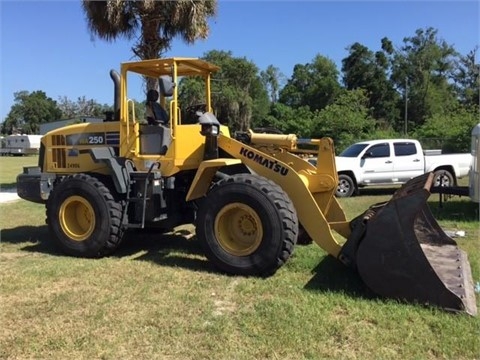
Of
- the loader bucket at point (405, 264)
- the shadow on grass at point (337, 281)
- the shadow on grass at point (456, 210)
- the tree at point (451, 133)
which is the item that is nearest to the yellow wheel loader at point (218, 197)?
the loader bucket at point (405, 264)

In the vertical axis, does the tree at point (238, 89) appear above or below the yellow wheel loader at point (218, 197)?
above

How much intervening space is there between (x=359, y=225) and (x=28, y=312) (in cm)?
353

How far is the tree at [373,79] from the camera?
6119 cm

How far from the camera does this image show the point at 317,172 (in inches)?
276

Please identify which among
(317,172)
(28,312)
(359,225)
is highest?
(317,172)

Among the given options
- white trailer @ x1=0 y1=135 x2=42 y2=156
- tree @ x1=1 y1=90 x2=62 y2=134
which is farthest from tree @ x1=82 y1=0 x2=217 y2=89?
tree @ x1=1 y1=90 x2=62 y2=134

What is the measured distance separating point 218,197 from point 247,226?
502mm

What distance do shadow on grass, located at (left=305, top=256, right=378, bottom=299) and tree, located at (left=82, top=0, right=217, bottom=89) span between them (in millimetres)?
11003

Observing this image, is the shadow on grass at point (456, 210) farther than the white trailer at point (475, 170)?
Yes

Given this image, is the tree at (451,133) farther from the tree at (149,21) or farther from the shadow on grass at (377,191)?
the tree at (149,21)

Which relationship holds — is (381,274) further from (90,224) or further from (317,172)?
(90,224)

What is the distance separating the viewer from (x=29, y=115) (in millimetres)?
100875

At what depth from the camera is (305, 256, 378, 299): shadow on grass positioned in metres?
5.46

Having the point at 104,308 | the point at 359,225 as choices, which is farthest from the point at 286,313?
the point at 104,308
